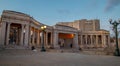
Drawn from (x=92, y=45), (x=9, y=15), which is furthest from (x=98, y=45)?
(x=9, y=15)

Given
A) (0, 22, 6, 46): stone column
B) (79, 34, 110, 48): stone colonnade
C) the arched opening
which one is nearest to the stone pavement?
(0, 22, 6, 46): stone column

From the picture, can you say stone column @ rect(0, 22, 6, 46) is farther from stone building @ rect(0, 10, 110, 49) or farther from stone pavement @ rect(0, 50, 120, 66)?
stone pavement @ rect(0, 50, 120, 66)

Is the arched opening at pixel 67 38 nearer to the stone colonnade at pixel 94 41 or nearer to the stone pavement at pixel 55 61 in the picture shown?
the stone colonnade at pixel 94 41

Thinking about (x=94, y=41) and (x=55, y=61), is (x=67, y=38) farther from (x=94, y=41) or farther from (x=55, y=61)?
(x=55, y=61)

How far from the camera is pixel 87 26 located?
203ft

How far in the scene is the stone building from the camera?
2531 centimetres

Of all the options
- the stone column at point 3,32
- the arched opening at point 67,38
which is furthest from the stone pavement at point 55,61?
the arched opening at point 67,38

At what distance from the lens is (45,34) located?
37.1 meters

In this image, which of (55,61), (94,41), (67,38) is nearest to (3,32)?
(55,61)

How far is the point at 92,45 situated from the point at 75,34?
9160mm

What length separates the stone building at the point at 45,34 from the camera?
83.0ft

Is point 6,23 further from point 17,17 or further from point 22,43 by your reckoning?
point 22,43

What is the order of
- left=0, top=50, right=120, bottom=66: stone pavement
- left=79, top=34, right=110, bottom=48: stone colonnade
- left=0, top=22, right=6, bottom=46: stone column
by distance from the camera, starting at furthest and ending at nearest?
left=79, top=34, right=110, bottom=48: stone colonnade < left=0, top=22, right=6, bottom=46: stone column < left=0, top=50, right=120, bottom=66: stone pavement

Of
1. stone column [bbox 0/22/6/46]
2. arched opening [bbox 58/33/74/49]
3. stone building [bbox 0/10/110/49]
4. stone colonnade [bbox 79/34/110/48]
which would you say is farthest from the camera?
stone colonnade [bbox 79/34/110/48]
